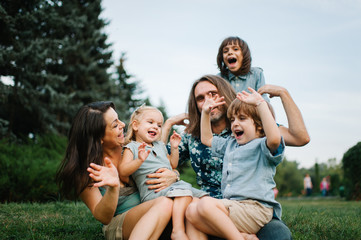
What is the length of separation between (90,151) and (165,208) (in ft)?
2.55

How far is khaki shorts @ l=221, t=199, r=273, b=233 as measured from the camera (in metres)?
2.15

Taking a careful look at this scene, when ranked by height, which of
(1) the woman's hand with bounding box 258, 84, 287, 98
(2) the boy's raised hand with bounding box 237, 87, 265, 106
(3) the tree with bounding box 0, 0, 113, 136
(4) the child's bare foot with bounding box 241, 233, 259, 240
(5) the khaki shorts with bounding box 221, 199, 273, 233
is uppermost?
(3) the tree with bounding box 0, 0, 113, 136

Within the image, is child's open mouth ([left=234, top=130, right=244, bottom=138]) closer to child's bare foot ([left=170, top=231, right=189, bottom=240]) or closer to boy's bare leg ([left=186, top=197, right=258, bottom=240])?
boy's bare leg ([left=186, top=197, right=258, bottom=240])

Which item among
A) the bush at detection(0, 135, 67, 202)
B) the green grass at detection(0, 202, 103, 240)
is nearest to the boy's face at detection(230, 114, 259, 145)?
the green grass at detection(0, 202, 103, 240)

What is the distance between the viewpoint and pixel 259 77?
434 centimetres

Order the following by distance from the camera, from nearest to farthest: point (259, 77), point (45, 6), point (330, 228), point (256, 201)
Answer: point (256, 201)
point (330, 228)
point (259, 77)
point (45, 6)

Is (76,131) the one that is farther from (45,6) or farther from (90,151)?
(45,6)

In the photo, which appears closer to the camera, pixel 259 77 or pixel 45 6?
pixel 259 77

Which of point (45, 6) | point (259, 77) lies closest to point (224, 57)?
point (259, 77)

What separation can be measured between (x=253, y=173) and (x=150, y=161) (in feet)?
2.95

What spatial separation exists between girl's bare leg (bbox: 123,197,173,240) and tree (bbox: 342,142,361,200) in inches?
418

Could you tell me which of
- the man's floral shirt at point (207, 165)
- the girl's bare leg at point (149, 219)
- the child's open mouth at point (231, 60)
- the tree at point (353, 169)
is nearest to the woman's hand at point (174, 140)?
the man's floral shirt at point (207, 165)

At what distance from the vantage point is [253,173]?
2.30 metres

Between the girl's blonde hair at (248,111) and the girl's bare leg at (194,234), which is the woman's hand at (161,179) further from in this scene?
the girl's blonde hair at (248,111)
